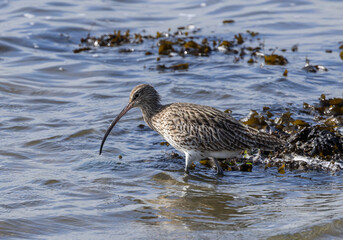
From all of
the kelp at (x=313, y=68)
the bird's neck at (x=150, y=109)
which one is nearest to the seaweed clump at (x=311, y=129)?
the bird's neck at (x=150, y=109)

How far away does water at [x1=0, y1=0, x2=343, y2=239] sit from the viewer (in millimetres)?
6086

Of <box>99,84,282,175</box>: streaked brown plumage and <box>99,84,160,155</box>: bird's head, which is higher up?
<box>99,84,160,155</box>: bird's head

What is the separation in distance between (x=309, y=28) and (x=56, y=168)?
1065 cm

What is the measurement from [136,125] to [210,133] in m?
2.66

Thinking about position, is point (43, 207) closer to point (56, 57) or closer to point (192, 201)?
point (192, 201)

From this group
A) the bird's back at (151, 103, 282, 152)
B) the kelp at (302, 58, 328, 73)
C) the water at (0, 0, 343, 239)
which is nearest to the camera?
the water at (0, 0, 343, 239)

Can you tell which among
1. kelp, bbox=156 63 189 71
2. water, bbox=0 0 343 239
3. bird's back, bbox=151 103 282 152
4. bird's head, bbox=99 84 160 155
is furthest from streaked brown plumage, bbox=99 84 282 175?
kelp, bbox=156 63 189 71

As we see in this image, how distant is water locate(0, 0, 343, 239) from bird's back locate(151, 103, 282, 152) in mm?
419

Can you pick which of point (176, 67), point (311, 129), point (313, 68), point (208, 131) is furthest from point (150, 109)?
point (313, 68)

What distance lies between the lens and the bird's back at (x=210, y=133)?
25.2ft

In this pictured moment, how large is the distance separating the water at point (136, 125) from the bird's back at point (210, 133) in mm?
419

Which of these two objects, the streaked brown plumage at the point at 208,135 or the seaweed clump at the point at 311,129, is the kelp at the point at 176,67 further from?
the streaked brown plumage at the point at 208,135

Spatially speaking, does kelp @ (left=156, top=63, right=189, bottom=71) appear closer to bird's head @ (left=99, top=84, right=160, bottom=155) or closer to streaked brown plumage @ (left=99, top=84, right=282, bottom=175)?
bird's head @ (left=99, top=84, right=160, bottom=155)

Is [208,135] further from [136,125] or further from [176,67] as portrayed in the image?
[176,67]
